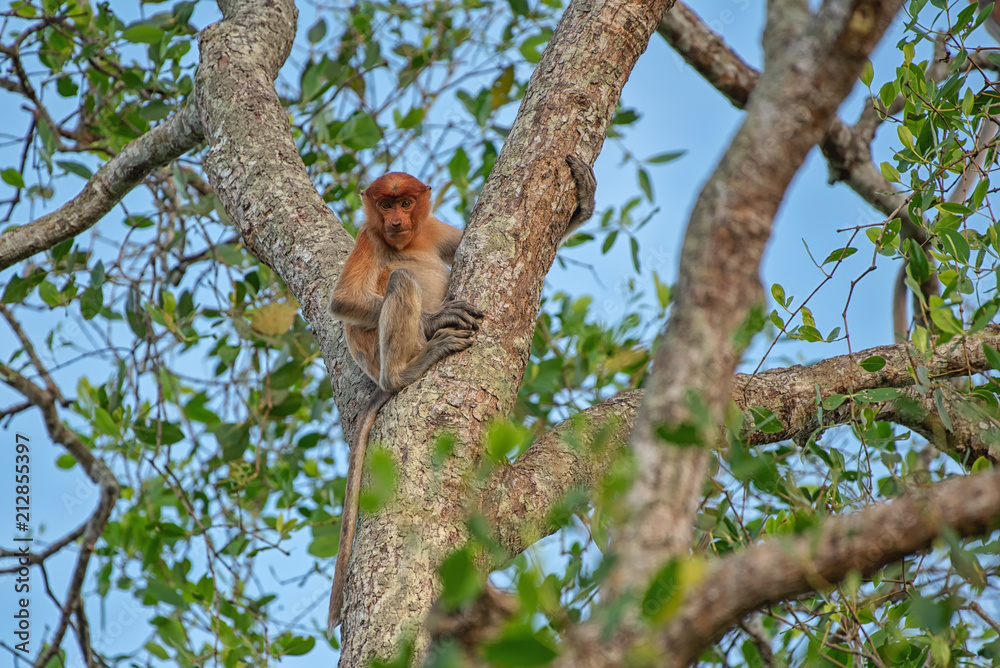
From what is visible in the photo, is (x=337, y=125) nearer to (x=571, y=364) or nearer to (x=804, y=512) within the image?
(x=571, y=364)

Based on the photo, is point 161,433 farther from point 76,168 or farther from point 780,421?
point 780,421

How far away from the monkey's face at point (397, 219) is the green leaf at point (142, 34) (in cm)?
138

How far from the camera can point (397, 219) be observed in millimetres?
4527

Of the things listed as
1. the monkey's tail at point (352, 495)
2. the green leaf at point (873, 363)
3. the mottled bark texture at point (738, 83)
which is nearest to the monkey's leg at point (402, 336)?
the monkey's tail at point (352, 495)

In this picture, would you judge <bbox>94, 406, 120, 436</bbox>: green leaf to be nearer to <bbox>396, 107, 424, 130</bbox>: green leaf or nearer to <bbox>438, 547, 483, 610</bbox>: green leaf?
<bbox>396, 107, 424, 130</bbox>: green leaf

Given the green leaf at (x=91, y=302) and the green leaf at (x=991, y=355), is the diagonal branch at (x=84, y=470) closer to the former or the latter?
the green leaf at (x=91, y=302)

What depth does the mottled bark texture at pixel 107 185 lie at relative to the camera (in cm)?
387

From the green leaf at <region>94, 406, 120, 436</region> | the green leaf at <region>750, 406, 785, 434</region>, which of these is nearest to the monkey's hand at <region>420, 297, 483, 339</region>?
the green leaf at <region>750, 406, 785, 434</region>

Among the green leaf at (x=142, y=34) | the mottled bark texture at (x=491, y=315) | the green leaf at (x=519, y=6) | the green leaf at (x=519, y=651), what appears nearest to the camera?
the green leaf at (x=519, y=651)

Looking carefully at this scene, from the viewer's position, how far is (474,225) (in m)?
3.03

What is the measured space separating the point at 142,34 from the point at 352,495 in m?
2.64

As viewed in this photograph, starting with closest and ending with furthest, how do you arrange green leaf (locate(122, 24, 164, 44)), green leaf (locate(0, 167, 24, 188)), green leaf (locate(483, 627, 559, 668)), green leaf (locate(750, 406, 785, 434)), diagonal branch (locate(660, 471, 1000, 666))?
green leaf (locate(483, 627, 559, 668))
diagonal branch (locate(660, 471, 1000, 666))
green leaf (locate(750, 406, 785, 434))
green leaf (locate(122, 24, 164, 44))
green leaf (locate(0, 167, 24, 188))

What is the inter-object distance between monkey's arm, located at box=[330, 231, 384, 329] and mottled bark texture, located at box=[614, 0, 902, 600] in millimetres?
2507

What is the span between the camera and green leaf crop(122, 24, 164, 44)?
13.7 feet
